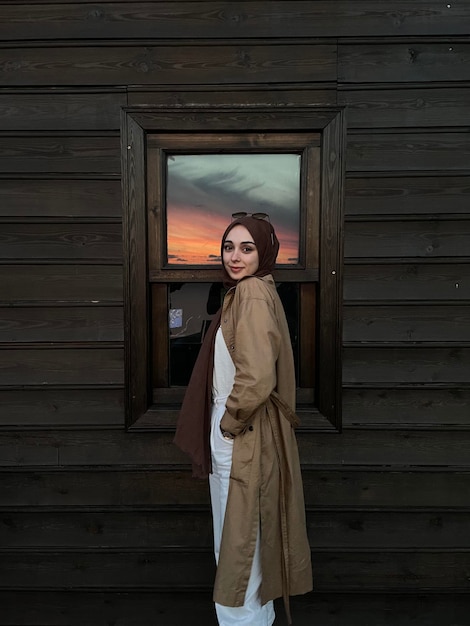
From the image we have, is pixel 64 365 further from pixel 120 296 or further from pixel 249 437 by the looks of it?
pixel 249 437

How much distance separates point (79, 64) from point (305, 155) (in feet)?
3.92

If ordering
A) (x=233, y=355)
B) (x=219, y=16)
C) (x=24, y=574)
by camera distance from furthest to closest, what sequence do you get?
(x=24, y=574) < (x=219, y=16) < (x=233, y=355)

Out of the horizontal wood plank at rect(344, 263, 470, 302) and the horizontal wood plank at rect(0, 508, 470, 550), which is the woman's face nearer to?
the horizontal wood plank at rect(344, 263, 470, 302)

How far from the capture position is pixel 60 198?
2.55 meters

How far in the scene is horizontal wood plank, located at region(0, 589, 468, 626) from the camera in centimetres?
265

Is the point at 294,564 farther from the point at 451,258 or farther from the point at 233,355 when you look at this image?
the point at 451,258

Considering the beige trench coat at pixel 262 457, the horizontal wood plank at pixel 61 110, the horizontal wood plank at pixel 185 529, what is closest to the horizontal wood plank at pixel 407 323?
the beige trench coat at pixel 262 457

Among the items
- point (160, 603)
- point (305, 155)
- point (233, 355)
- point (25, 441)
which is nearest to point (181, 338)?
point (233, 355)

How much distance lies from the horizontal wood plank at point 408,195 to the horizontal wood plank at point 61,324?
4.29 feet

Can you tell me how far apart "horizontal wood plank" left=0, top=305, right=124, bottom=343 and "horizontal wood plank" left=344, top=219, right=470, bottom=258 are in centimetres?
123

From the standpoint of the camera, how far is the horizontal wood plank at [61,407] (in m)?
2.60

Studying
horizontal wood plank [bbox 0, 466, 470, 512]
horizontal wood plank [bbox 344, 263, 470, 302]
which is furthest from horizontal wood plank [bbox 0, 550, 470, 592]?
horizontal wood plank [bbox 344, 263, 470, 302]

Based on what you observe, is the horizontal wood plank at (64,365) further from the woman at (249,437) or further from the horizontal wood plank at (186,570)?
the horizontal wood plank at (186,570)

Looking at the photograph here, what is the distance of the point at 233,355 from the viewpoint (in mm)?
1951
